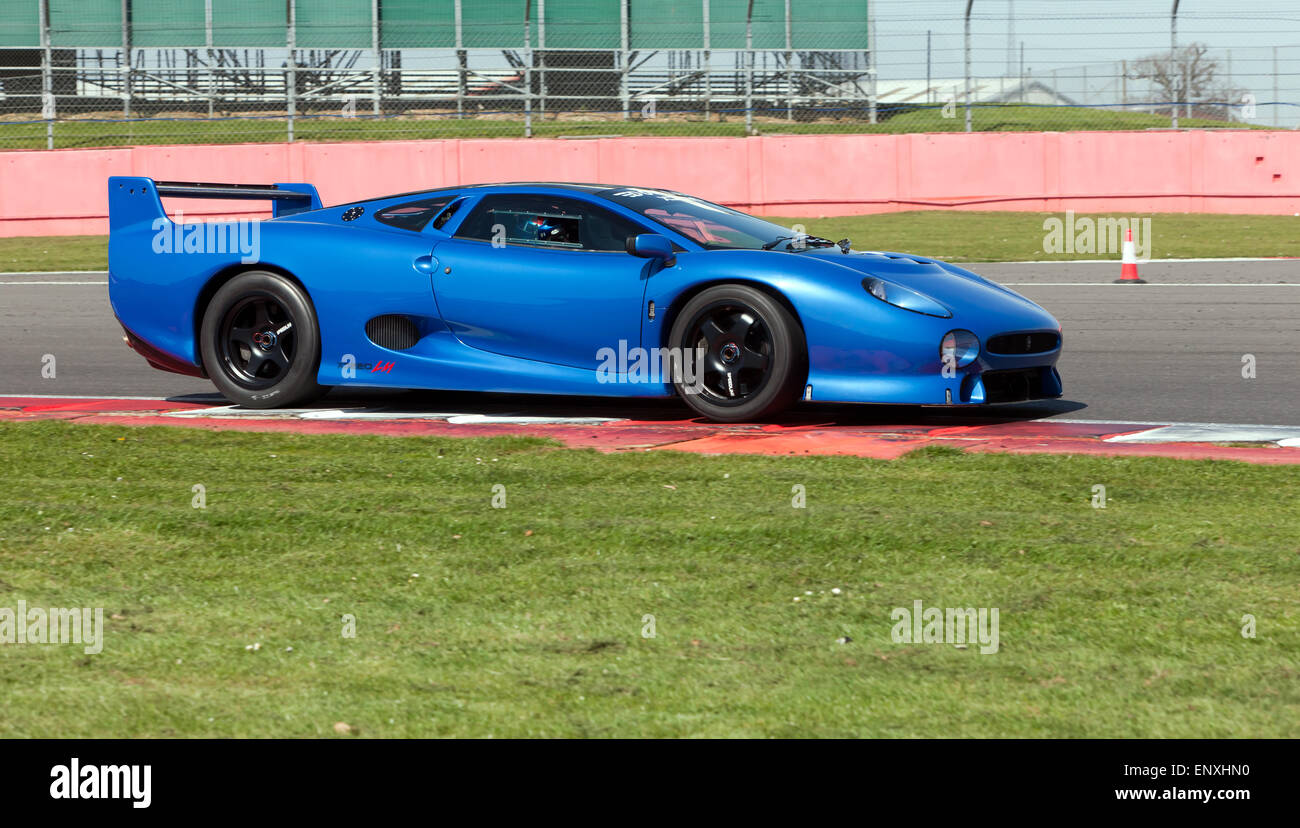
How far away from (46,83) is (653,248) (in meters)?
22.6

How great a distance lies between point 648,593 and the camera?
Answer: 14.5ft

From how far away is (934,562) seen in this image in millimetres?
4695

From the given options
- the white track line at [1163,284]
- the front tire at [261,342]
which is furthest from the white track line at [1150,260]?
the front tire at [261,342]

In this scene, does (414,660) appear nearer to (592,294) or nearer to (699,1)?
(592,294)

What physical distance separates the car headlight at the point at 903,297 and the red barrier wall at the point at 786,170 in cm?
1538

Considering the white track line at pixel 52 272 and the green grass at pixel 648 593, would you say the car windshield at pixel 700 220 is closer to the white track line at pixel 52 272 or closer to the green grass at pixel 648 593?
the green grass at pixel 648 593

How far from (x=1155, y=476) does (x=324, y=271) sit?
429 cm

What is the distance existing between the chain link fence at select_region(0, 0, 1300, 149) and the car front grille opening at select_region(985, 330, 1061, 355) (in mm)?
16369

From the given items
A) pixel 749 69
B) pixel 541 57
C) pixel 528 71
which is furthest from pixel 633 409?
pixel 541 57

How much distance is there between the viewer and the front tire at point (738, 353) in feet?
23.4

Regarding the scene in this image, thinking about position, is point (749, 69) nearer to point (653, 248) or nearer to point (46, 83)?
point (46, 83)

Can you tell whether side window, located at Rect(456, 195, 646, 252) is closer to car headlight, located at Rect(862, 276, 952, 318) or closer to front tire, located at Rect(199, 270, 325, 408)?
front tire, located at Rect(199, 270, 325, 408)
